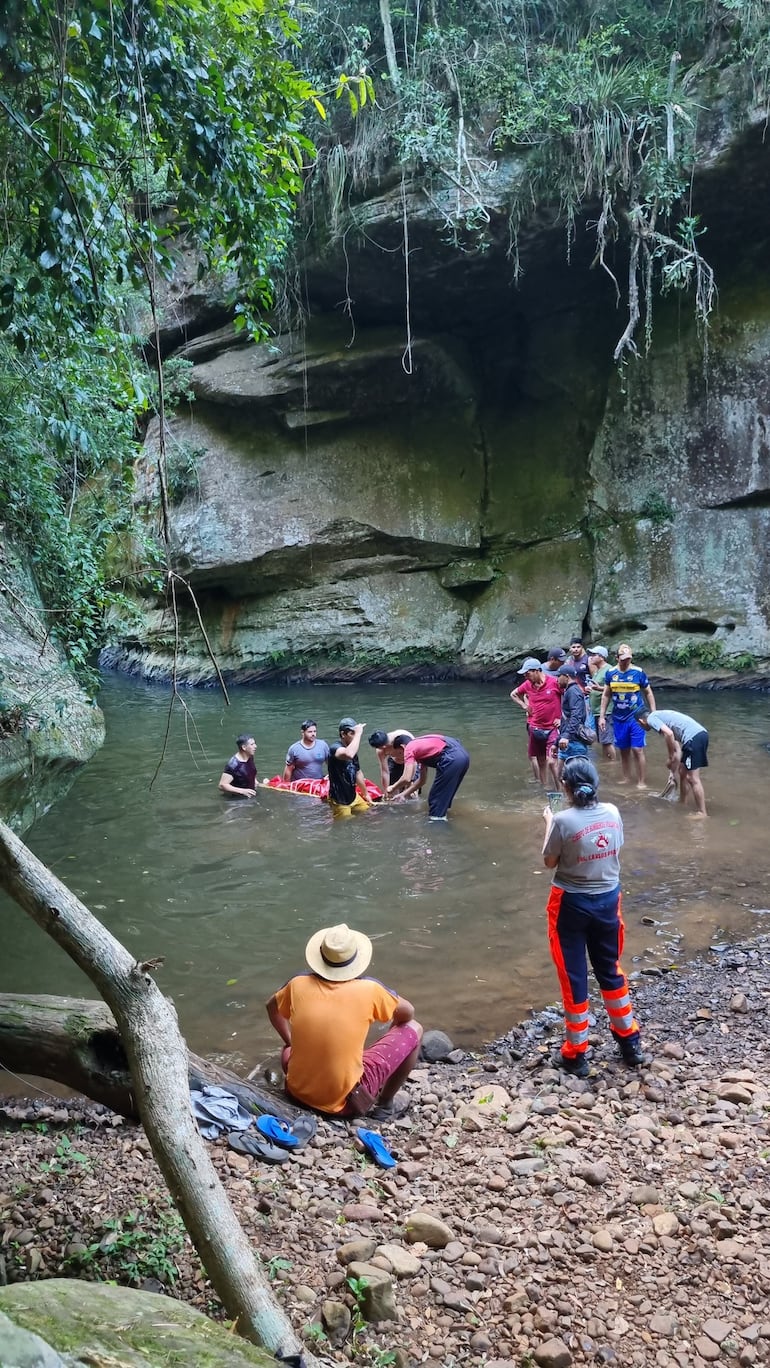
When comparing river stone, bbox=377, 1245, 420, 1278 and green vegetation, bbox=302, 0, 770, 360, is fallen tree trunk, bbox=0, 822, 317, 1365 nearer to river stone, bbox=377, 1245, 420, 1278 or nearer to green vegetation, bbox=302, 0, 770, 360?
river stone, bbox=377, 1245, 420, 1278

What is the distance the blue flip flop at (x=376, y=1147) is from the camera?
4.05 metres

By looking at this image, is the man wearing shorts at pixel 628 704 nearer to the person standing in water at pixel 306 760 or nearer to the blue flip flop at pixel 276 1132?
the person standing in water at pixel 306 760

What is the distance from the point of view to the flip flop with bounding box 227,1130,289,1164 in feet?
13.0

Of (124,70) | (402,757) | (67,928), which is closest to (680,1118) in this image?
(67,928)

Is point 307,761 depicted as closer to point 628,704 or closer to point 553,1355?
point 628,704

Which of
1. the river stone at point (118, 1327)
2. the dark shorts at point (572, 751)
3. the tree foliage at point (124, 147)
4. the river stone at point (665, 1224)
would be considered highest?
the tree foliage at point (124, 147)

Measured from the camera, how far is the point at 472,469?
80.2 feet

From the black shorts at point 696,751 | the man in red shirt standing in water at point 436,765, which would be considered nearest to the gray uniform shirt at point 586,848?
the black shorts at point 696,751

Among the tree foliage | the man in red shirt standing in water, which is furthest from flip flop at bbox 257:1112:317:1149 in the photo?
the man in red shirt standing in water

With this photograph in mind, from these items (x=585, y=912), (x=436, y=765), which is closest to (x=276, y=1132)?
(x=585, y=912)

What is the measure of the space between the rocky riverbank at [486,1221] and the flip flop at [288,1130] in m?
0.09

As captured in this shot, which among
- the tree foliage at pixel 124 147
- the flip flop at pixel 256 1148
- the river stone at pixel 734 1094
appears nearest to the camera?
the flip flop at pixel 256 1148

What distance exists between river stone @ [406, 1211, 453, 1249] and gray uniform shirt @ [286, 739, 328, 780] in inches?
368

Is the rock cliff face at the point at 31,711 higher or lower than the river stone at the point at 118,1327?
higher
